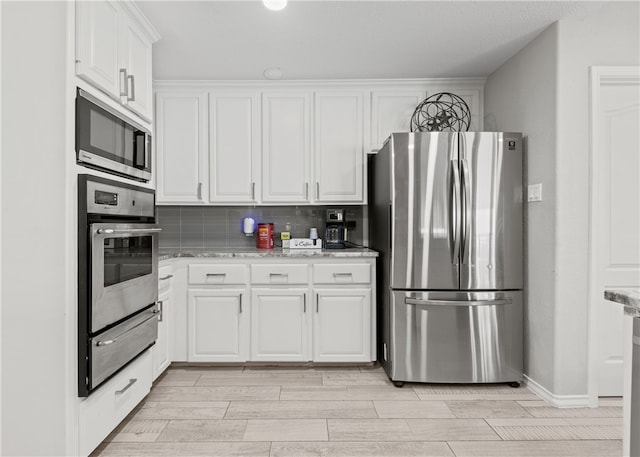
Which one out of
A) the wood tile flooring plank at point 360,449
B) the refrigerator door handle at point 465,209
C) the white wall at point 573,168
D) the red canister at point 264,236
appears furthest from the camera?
the red canister at point 264,236

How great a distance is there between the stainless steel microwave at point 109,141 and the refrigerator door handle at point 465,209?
2097 mm

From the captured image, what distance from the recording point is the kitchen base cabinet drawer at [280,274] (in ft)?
10.3

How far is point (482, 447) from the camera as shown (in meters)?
2.06

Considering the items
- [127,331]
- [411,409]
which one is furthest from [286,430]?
[127,331]

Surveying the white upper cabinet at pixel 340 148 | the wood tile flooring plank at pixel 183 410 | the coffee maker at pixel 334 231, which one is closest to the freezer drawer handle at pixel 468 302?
the coffee maker at pixel 334 231

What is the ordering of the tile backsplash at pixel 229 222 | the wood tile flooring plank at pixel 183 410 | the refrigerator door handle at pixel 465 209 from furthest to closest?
the tile backsplash at pixel 229 222
the refrigerator door handle at pixel 465 209
the wood tile flooring plank at pixel 183 410

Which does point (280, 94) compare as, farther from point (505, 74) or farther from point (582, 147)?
point (582, 147)

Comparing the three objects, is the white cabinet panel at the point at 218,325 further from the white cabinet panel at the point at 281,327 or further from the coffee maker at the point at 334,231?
the coffee maker at the point at 334,231

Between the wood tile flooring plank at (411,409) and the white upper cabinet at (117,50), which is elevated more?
the white upper cabinet at (117,50)

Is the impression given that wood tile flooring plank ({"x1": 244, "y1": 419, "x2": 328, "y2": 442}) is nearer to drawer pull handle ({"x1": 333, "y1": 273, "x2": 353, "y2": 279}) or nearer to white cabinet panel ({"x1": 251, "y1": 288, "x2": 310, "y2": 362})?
white cabinet panel ({"x1": 251, "y1": 288, "x2": 310, "y2": 362})

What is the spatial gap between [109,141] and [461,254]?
7.48 feet

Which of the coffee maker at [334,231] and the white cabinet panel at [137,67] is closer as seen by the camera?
the white cabinet panel at [137,67]

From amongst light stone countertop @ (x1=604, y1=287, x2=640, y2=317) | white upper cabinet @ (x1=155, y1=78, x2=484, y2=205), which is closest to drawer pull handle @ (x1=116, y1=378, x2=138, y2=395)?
white upper cabinet @ (x1=155, y1=78, x2=484, y2=205)

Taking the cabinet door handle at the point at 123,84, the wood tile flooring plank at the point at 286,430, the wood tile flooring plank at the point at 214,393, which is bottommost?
the wood tile flooring plank at the point at 214,393
